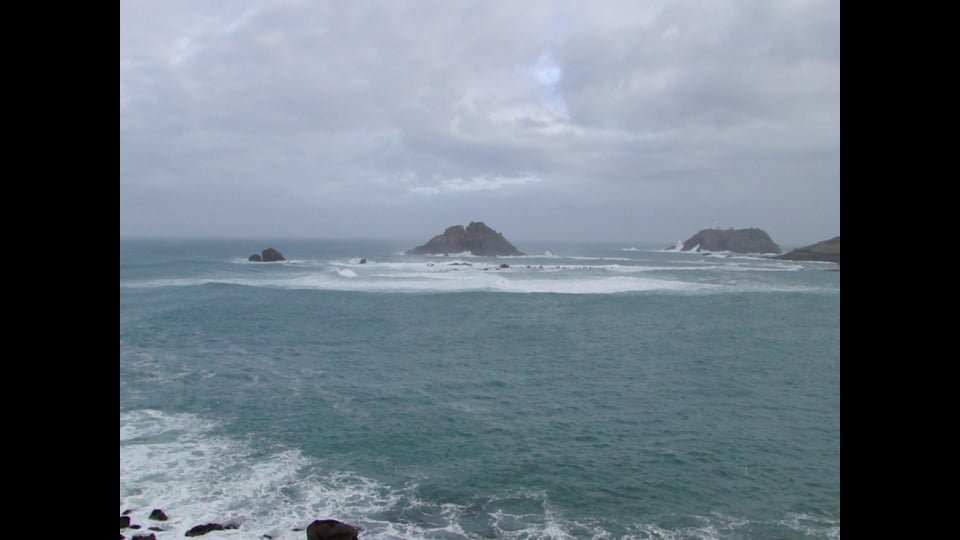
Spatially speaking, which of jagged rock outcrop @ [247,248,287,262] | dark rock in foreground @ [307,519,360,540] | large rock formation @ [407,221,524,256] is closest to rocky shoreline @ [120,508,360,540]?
dark rock in foreground @ [307,519,360,540]

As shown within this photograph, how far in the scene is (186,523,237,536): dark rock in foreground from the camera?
5.92 metres

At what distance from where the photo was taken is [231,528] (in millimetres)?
6090

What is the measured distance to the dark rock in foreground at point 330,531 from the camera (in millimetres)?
5418

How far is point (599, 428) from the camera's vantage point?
10344 mm

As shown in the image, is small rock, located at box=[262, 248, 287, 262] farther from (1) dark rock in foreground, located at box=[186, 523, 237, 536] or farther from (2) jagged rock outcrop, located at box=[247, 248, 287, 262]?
(1) dark rock in foreground, located at box=[186, 523, 237, 536]

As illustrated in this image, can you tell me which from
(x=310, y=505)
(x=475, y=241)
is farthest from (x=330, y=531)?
(x=475, y=241)

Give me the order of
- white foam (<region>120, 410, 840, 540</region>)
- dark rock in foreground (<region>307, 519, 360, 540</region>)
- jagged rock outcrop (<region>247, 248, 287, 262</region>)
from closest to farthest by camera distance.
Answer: dark rock in foreground (<region>307, 519, 360, 540</region>) → white foam (<region>120, 410, 840, 540</region>) → jagged rock outcrop (<region>247, 248, 287, 262</region>)

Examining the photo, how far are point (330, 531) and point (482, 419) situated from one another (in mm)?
5468

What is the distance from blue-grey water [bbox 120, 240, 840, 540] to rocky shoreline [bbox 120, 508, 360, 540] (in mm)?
110

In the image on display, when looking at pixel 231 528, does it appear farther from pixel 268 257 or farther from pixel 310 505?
pixel 268 257

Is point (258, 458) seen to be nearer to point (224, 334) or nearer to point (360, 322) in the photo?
point (224, 334)
